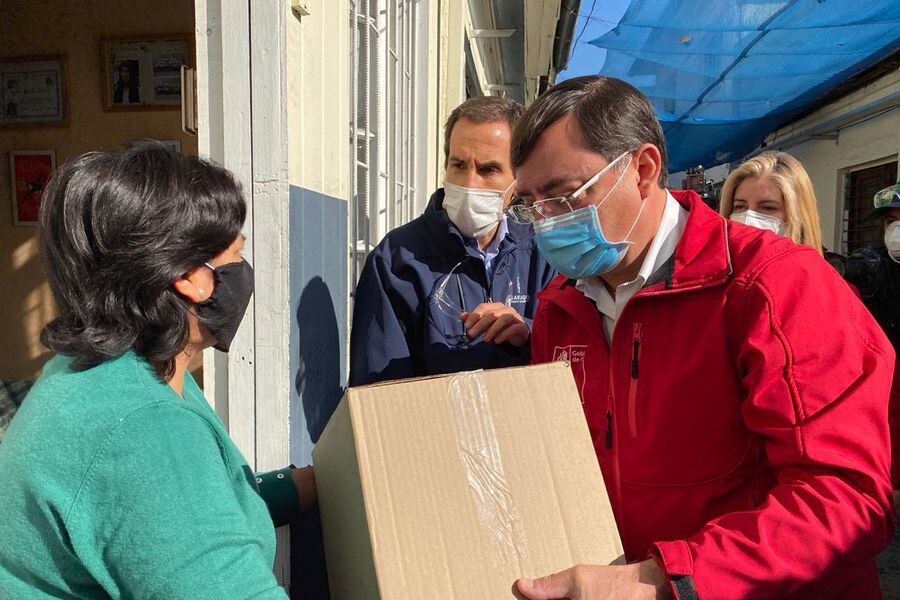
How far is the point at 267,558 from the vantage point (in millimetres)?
1171

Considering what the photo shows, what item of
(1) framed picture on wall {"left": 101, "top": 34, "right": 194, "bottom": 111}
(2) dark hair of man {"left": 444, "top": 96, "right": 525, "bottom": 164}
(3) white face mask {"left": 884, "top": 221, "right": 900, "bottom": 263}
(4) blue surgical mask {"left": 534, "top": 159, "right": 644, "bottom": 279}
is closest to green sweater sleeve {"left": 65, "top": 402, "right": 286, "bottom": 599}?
(4) blue surgical mask {"left": 534, "top": 159, "right": 644, "bottom": 279}

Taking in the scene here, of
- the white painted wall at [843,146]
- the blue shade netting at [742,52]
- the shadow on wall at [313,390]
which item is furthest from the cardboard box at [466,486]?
the white painted wall at [843,146]

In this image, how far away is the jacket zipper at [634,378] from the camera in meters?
1.26

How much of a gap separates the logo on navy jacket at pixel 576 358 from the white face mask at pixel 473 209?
0.79m

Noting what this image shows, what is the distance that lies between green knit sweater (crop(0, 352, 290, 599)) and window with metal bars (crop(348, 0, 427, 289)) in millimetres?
1724

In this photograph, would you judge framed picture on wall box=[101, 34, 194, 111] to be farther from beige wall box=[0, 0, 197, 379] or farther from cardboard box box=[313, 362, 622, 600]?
cardboard box box=[313, 362, 622, 600]

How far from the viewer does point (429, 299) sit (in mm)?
2033

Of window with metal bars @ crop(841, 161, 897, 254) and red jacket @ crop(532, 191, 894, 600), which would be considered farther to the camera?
window with metal bars @ crop(841, 161, 897, 254)

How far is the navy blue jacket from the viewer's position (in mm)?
1965

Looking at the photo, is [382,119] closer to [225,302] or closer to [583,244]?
[583,244]

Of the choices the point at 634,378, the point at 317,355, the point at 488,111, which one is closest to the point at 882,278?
the point at 488,111

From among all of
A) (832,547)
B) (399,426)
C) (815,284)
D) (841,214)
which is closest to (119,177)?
(399,426)

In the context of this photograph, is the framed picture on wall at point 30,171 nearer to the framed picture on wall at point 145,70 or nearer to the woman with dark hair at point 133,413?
the framed picture on wall at point 145,70

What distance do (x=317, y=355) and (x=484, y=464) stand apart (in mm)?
1151
